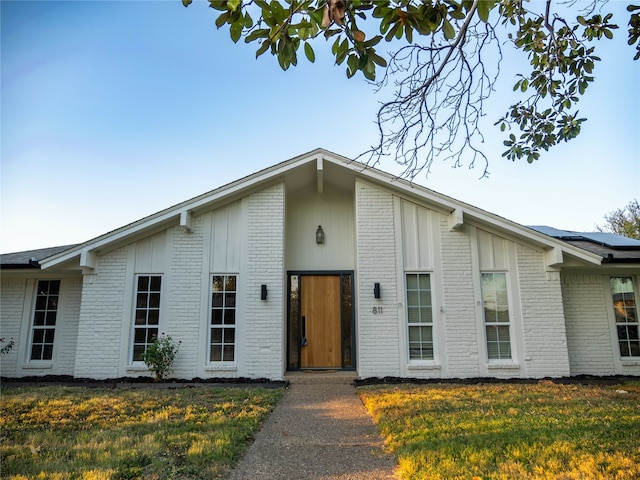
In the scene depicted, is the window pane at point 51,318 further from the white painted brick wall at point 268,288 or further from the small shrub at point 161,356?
the white painted brick wall at point 268,288

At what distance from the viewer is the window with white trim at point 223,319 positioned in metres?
9.04

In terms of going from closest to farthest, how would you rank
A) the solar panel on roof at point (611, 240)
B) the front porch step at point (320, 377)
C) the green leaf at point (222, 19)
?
the green leaf at point (222, 19) → the front porch step at point (320, 377) → the solar panel on roof at point (611, 240)

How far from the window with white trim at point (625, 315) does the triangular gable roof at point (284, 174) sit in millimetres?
1637

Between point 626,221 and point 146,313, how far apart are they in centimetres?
3433

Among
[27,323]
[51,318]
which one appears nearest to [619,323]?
[51,318]

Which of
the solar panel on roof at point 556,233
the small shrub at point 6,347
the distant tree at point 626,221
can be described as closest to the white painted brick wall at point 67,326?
the small shrub at point 6,347

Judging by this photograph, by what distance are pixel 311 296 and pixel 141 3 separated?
273 inches

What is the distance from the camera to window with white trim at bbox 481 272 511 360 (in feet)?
29.6

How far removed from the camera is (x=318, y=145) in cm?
952

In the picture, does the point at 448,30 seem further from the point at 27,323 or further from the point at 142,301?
the point at 27,323

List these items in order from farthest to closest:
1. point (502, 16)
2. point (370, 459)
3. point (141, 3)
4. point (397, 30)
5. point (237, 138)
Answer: point (237, 138)
point (141, 3)
point (502, 16)
point (370, 459)
point (397, 30)

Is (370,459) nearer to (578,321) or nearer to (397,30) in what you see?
(397,30)

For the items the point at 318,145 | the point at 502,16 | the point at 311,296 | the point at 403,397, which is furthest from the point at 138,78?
the point at 403,397

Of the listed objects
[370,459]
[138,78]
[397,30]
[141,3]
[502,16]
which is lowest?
[370,459]
